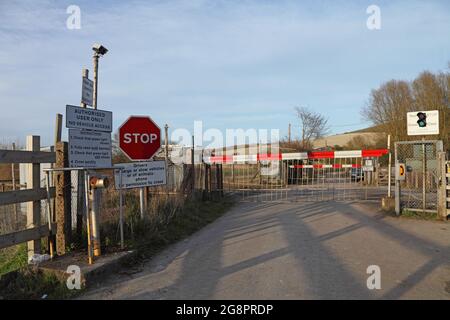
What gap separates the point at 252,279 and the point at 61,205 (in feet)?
12.2

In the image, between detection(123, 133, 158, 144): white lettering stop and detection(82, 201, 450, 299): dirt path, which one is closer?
detection(82, 201, 450, 299): dirt path

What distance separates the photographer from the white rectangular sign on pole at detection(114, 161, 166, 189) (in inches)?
304

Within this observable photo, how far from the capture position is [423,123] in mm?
11492

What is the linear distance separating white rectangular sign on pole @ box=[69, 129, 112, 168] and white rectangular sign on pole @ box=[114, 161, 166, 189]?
55 centimetres

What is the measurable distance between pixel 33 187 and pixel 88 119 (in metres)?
1.50

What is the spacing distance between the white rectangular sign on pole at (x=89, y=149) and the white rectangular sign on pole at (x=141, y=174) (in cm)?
55

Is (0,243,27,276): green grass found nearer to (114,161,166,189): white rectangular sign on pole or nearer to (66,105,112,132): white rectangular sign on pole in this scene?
(114,161,166,189): white rectangular sign on pole

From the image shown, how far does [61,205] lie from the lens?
6.71 meters

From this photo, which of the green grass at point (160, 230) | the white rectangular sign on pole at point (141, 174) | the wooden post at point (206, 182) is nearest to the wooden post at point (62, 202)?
the green grass at point (160, 230)

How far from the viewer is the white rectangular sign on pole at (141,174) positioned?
7.73 metres

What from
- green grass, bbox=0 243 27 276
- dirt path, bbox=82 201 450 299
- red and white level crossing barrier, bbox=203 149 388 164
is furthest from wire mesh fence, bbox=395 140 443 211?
green grass, bbox=0 243 27 276

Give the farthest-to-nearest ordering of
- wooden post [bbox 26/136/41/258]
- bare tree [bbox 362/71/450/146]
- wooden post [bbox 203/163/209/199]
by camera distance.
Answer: bare tree [bbox 362/71/450/146], wooden post [bbox 203/163/209/199], wooden post [bbox 26/136/41/258]

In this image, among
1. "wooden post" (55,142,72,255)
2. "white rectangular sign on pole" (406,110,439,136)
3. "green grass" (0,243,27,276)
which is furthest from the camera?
"white rectangular sign on pole" (406,110,439,136)
